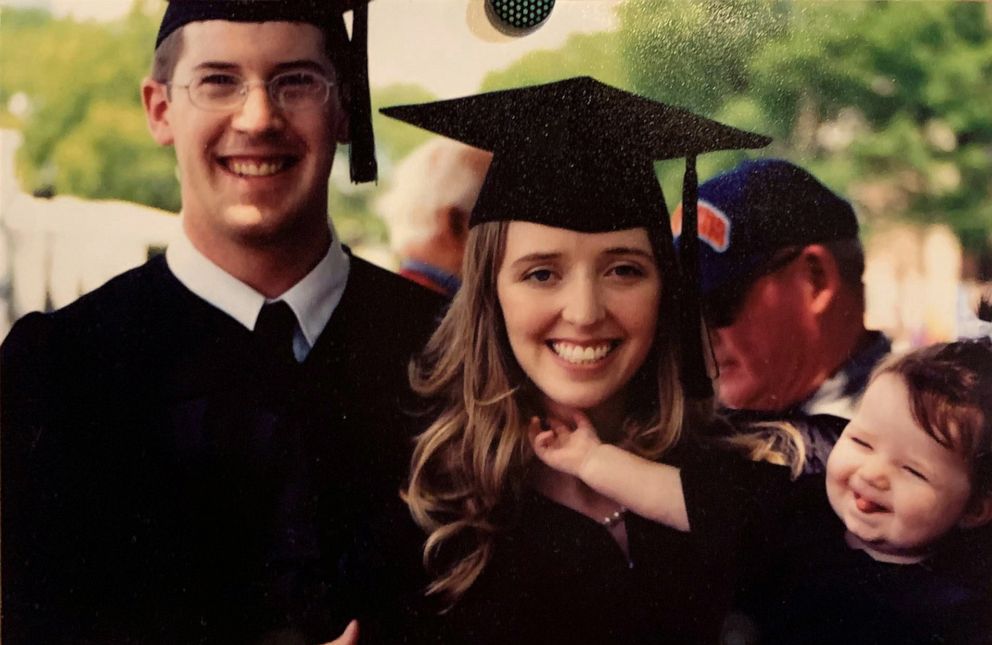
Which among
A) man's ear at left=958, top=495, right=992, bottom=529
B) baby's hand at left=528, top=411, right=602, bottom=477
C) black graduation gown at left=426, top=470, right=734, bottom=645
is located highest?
baby's hand at left=528, top=411, right=602, bottom=477

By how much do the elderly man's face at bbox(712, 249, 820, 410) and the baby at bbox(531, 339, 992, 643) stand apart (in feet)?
0.62

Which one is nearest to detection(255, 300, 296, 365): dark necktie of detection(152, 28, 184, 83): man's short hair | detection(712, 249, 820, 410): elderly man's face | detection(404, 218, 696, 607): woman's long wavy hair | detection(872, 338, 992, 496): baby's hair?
detection(404, 218, 696, 607): woman's long wavy hair

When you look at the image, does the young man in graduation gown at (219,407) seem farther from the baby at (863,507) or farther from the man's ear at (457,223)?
the baby at (863,507)

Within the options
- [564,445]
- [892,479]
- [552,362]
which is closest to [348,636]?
[564,445]

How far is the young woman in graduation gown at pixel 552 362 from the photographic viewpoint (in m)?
2.90

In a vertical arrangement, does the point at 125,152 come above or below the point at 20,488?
above

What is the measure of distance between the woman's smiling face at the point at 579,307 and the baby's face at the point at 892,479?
2.14 feet

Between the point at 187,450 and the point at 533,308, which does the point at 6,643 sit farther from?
the point at 533,308

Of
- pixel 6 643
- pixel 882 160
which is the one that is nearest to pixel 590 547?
pixel 882 160

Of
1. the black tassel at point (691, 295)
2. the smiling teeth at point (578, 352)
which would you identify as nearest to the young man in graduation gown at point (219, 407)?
the smiling teeth at point (578, 352)

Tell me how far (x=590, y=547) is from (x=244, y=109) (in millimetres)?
1481

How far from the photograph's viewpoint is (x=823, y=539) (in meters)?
3.04

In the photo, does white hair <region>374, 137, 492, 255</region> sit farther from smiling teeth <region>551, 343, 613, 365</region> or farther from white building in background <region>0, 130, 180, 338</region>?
white building in background <region>0, 130, 180, 338</region>

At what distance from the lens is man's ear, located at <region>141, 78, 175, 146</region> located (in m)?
2.87
